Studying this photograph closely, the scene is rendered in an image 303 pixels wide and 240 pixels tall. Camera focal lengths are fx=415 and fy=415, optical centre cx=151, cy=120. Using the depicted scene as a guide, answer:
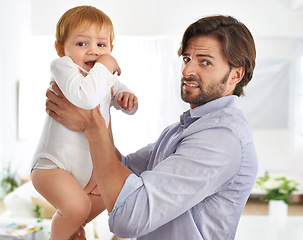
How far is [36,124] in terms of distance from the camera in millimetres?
5555

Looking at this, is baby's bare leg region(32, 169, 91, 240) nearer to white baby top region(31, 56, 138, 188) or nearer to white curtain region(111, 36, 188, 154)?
white baby top region(31, 56, 138, 188)

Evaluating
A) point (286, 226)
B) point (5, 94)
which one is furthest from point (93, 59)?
point (5, 94)

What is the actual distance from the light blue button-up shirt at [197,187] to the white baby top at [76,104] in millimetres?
226

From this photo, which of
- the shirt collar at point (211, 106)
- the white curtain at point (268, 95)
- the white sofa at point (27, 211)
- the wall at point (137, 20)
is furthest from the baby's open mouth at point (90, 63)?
the white curtain at point (268, 95)

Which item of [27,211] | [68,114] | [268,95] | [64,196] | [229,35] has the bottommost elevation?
[27,211]

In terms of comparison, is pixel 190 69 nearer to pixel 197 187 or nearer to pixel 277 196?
pixel 197 187

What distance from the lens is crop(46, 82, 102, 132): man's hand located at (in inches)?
46.3

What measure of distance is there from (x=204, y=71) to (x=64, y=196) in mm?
543

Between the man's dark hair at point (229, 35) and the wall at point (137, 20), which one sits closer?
the man's dark hair at point (229, 35)

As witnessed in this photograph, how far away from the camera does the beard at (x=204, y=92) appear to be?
4.09ft

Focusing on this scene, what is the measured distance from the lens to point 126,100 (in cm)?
127

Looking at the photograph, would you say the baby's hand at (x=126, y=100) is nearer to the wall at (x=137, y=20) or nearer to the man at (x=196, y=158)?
the man at (x=196, y=158)

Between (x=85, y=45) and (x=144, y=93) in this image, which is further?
(x=144, y=93)

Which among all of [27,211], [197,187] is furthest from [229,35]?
[27,211]
